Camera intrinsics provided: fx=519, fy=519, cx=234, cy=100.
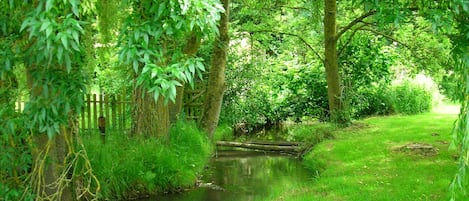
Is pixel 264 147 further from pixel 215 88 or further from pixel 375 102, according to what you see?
pixel 375 102

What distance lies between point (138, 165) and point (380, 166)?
147 inches

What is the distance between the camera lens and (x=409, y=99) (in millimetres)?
15750

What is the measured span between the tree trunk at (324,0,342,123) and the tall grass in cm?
462

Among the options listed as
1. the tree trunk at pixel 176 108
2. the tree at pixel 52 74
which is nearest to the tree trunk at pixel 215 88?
the tree trunk at pixel 176 108

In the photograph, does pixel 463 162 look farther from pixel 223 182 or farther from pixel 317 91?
pixel 317 91

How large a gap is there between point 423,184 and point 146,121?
4.50 m

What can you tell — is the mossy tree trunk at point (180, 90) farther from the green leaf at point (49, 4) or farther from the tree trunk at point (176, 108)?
the green leaf at point (49, 4)

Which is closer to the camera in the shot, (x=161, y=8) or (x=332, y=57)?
(x=161, y=8)

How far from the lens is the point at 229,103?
14328 mm

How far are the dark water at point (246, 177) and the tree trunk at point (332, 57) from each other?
200 cm

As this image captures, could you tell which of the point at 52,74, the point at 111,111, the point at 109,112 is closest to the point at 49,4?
the point at 52,74

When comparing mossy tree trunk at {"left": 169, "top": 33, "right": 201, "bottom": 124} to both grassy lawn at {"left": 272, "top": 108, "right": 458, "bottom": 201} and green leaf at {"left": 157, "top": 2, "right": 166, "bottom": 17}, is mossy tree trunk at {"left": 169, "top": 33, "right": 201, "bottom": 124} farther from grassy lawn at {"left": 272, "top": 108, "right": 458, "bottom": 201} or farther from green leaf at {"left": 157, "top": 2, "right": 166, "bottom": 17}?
green leaf at {"left": 157, "top": 2, "right": 166, "bottom": 17}

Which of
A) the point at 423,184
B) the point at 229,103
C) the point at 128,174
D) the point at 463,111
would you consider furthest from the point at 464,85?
the point at 229,103

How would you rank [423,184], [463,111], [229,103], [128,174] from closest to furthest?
[463,111] < [423,184] < [128,174] < [229,103]
